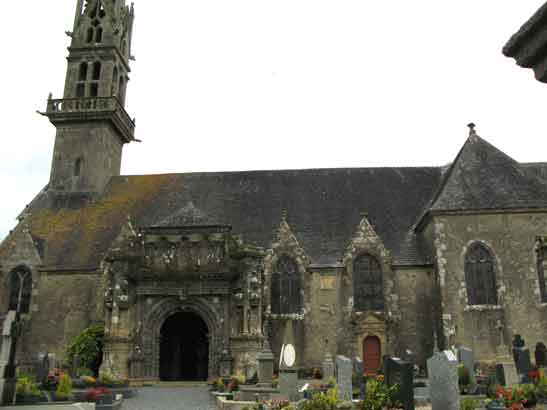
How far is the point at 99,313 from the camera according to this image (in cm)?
2486

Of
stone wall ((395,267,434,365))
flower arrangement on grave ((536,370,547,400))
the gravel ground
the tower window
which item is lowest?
the gravel ground

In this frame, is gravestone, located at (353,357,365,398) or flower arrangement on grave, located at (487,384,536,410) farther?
gravestone, located at (353,357,365,398)

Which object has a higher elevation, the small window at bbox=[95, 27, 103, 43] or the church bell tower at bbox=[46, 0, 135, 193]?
the small window at bbox=[95, 27, 103, 43]

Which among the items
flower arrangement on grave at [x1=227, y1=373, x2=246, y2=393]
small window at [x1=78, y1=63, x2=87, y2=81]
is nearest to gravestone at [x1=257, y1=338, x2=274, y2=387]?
flower arrangement on grave at [x1=227, y1=373, x2=246, y2=393]

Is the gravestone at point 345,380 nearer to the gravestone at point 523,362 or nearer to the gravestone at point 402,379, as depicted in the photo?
the gravestone at point 402,379

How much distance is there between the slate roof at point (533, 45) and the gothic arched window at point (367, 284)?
20.9 meters

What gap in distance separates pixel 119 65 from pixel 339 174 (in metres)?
16.4

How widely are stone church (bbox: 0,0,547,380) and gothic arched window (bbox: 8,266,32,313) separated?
0.21 ft

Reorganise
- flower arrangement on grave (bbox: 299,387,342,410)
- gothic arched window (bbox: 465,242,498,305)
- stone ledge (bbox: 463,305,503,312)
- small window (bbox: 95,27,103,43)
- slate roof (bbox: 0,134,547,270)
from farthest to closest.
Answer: small window (bbox: 95,27,103,43), slate roof (bbox: 0,134,547,270), gothic arched window (bbox: 465,242,498,305), stone ledge (bbox: 463,305,503,312), flower arrangement on grave (bbox: 299,387,342,410)

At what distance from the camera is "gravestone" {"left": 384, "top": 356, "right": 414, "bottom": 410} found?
10.5 m

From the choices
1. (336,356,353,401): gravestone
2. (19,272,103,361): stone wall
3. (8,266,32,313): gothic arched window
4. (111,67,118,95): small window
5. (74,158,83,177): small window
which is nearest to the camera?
(336,356,353,401): gravestone

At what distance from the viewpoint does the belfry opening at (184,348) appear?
24875mm

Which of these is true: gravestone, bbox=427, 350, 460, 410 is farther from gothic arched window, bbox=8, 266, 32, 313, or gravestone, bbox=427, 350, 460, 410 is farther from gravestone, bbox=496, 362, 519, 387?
gothic arched window, bbox=8, 266, 32, 313

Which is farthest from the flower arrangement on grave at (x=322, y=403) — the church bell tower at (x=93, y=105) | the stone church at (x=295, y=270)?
the church bell tower at (x=93, y=105)
